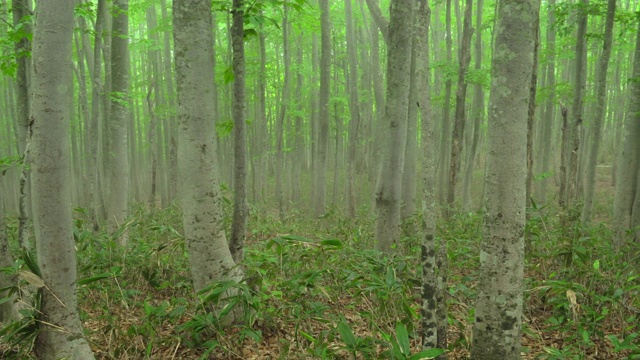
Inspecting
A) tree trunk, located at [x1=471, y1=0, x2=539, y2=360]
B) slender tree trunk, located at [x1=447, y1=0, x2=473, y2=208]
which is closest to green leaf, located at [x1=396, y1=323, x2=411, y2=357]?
tree trunk, located at [x1=471, y1=0, x2=539, y2=360]

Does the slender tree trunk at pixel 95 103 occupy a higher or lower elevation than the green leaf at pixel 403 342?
higher

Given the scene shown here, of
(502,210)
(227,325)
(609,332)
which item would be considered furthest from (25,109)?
(609,332)

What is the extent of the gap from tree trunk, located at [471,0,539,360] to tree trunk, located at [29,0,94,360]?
3.01 meters

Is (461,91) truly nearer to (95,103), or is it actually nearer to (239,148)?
(239,148)

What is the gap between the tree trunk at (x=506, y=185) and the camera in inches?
115

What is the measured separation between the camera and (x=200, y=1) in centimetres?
375

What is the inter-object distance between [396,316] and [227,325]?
160 cm

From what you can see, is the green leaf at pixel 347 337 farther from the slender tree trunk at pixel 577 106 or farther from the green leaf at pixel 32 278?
the slender tree trunk at pixel 577 106

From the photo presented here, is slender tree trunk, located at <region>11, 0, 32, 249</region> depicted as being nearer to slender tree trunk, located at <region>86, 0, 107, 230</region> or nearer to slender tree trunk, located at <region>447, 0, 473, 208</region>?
slender tree trunk, located at <region>86, 0, 107, 230</region>

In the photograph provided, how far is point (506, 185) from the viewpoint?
3010 mm

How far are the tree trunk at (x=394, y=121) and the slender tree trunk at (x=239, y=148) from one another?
2038mm

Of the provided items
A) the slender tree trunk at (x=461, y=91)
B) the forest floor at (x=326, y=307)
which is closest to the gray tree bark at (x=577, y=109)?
the slender tree trunk at (x=461, y=91)

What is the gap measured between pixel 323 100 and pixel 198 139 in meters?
9.22

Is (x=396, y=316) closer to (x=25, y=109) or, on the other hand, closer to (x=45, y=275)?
(x=45, y=275)
